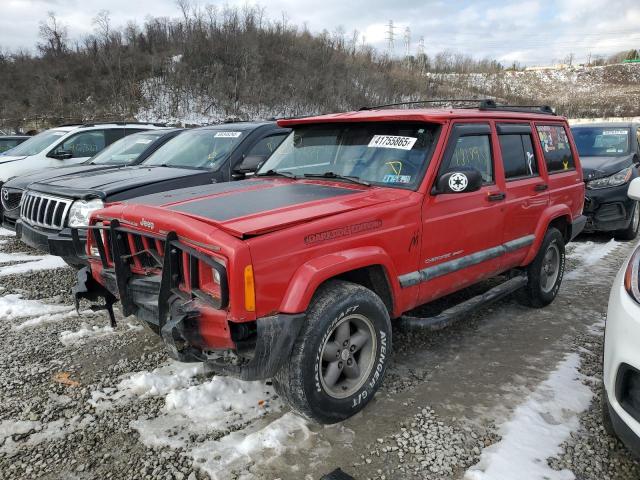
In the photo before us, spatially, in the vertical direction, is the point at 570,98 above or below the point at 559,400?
above

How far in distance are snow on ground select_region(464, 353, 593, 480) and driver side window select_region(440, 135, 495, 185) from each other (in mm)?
1641

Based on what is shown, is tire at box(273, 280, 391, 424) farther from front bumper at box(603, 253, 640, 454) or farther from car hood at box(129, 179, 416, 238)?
front bumper at box(603, 253, 640, 454)

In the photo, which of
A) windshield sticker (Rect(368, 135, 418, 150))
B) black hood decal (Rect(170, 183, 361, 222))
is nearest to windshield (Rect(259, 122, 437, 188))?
windshield sticker (Rect(368, 135, 418, 150))

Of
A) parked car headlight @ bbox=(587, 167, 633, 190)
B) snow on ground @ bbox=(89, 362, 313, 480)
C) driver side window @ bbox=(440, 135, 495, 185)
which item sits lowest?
snow on ground @ bbox=(89, 362, 313, 480)

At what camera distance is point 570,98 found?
65.5 metres

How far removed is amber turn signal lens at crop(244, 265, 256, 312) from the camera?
2.38m

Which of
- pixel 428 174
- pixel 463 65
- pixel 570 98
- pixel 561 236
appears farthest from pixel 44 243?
pixel 463 65

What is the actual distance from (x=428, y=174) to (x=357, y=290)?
103cm

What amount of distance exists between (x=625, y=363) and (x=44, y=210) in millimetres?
5455

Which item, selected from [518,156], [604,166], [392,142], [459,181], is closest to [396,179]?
[392,142]

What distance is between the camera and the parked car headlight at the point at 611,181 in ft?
24.8

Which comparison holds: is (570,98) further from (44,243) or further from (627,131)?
(44,243)

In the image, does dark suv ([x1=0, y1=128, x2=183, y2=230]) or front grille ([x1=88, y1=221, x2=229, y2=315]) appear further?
dark suv ([x1=0, y1=128, x2=183, y2=230])

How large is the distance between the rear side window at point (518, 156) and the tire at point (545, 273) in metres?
0.77
